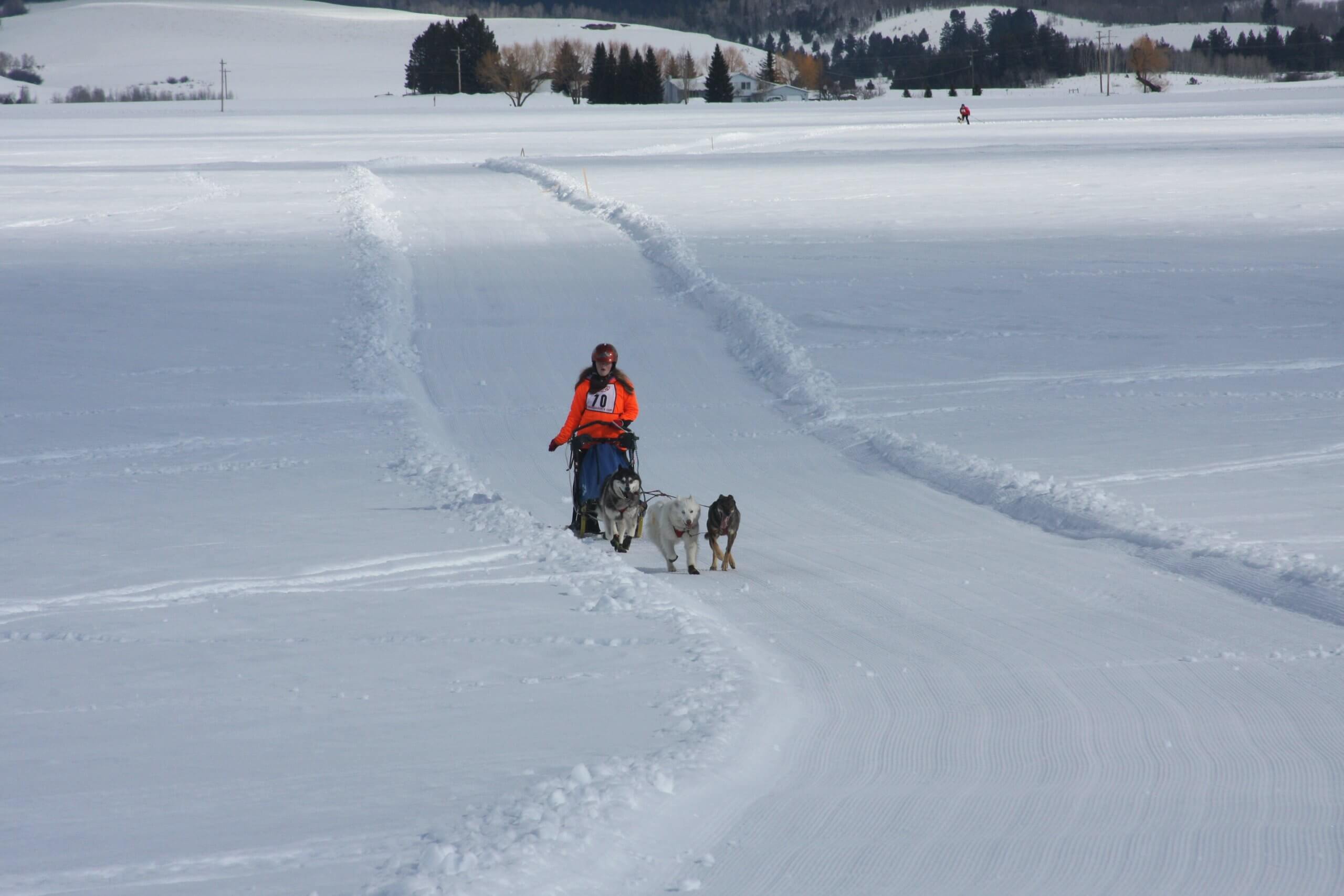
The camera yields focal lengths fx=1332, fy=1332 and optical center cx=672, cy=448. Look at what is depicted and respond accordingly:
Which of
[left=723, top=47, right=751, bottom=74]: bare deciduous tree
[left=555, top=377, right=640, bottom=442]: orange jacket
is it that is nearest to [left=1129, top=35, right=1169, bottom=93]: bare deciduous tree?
[left=723, top=47, right=751, bottom=74]: bare deciduous tree

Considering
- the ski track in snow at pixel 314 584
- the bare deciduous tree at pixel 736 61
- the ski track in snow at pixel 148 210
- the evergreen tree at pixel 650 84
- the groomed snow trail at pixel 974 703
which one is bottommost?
the ski track in snow at pixel 314 584

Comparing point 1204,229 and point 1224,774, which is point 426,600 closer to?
point 1224,774

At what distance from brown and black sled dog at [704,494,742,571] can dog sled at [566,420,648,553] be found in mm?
1008

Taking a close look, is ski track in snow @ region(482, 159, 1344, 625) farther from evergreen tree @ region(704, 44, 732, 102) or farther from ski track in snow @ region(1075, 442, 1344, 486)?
evergreen tree @ region(704, 44, 732, 102)

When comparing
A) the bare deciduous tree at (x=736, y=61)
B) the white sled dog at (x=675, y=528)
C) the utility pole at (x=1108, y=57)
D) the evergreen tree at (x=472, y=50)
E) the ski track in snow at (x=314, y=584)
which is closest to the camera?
the ski track in snow at (x=314, y=584)

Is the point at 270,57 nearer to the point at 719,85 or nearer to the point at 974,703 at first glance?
the point at 719,85

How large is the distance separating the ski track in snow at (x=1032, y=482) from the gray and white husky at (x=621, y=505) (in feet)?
8.63

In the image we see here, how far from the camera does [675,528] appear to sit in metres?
8.47

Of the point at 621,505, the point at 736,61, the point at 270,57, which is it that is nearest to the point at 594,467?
the point at 621,505

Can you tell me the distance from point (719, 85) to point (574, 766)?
120321 millimetres

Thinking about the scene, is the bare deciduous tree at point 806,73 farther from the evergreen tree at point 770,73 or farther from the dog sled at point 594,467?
the dog sled at point 594,467

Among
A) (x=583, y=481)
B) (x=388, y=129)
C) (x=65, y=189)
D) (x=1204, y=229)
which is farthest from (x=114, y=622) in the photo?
(x=388, y=129)

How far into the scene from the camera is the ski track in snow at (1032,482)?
741 centimetres

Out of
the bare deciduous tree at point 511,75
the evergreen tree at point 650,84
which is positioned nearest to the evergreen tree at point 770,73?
the bare deciduous tree at point 511,75
